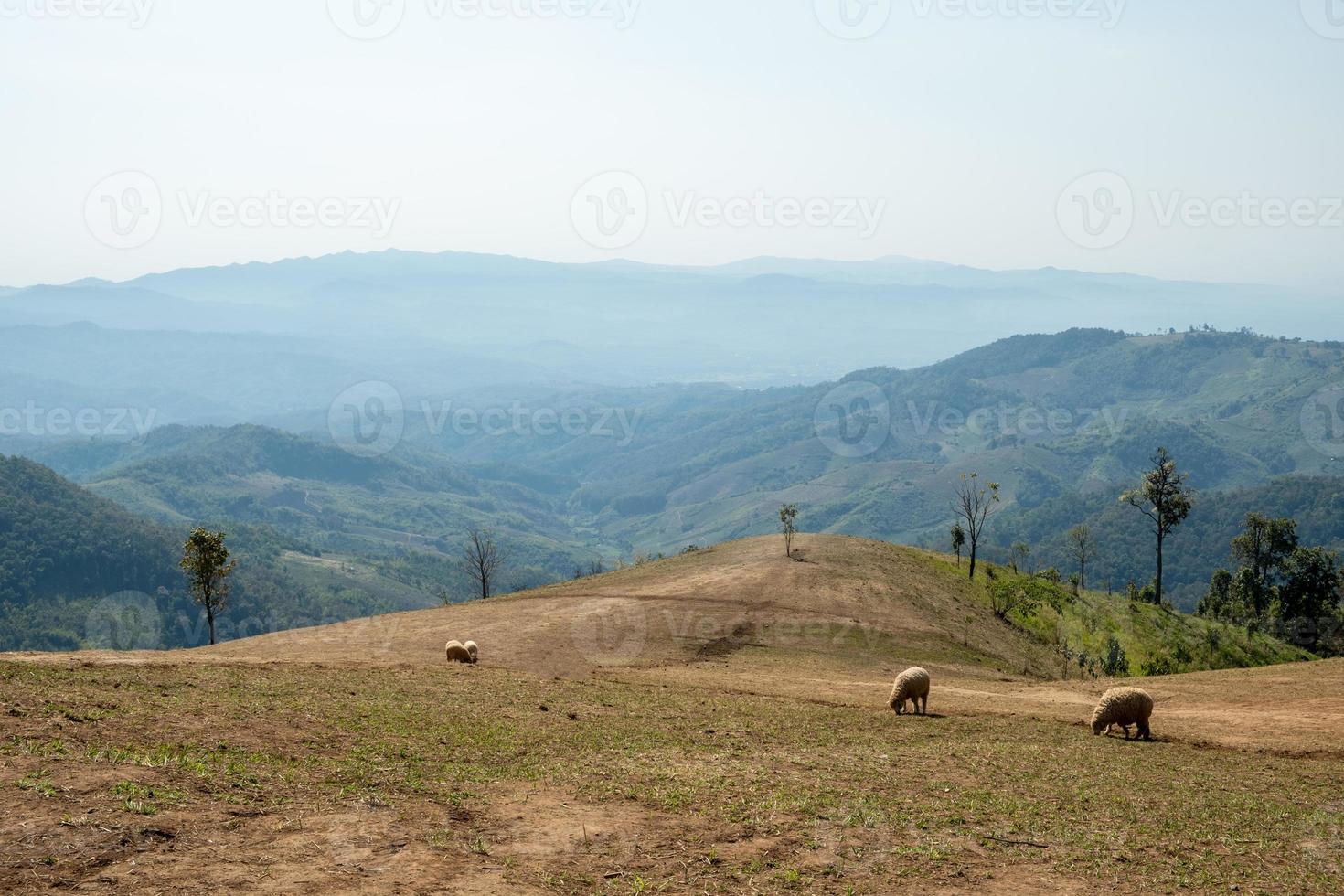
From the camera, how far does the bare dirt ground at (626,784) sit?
49.2ft

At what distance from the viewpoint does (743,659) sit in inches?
1866

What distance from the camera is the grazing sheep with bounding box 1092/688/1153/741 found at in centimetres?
3058

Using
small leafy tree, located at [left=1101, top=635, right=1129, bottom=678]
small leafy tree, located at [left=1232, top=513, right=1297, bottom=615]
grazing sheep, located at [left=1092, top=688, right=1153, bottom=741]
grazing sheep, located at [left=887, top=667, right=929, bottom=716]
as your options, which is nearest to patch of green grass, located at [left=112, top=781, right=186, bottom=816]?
grazing sheep, located at [left=887, top=667, right=929, bottom=716]

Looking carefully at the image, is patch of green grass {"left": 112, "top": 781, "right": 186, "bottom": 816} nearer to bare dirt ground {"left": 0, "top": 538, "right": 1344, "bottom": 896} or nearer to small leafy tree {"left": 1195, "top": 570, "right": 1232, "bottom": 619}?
bare dirt ground {"left": 0, "top": 538, "right": 1344, "bottom": 896}

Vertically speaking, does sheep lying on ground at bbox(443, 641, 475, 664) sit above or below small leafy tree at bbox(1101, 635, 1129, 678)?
above

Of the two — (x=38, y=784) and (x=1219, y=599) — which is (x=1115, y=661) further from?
(x=38, y=784)

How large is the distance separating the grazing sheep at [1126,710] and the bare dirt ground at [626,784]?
62cm

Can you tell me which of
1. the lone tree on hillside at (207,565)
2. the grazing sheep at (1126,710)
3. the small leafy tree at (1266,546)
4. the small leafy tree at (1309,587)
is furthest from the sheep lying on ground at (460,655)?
the small leafy tree at (1266,546)

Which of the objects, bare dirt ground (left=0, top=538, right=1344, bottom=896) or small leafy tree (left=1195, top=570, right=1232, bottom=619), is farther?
A: small leafy tree (left=1195, top=570, right=1232, bottom=619)

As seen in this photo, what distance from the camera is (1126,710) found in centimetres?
3069

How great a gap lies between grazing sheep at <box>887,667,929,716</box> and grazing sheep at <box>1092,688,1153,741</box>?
231 inches

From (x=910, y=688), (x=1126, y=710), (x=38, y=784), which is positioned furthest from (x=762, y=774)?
(x=1126, y=710)

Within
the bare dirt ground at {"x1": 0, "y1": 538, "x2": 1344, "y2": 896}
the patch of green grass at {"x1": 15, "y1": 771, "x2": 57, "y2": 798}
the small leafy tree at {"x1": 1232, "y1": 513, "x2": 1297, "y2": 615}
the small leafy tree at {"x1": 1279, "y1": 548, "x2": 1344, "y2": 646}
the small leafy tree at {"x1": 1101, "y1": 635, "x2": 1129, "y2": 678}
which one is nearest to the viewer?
the bare dirt ground at {"x1": 0, "y1": 538, "x2": 1344, "y2": 896}

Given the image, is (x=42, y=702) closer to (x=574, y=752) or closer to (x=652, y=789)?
(x=574, y=752)
